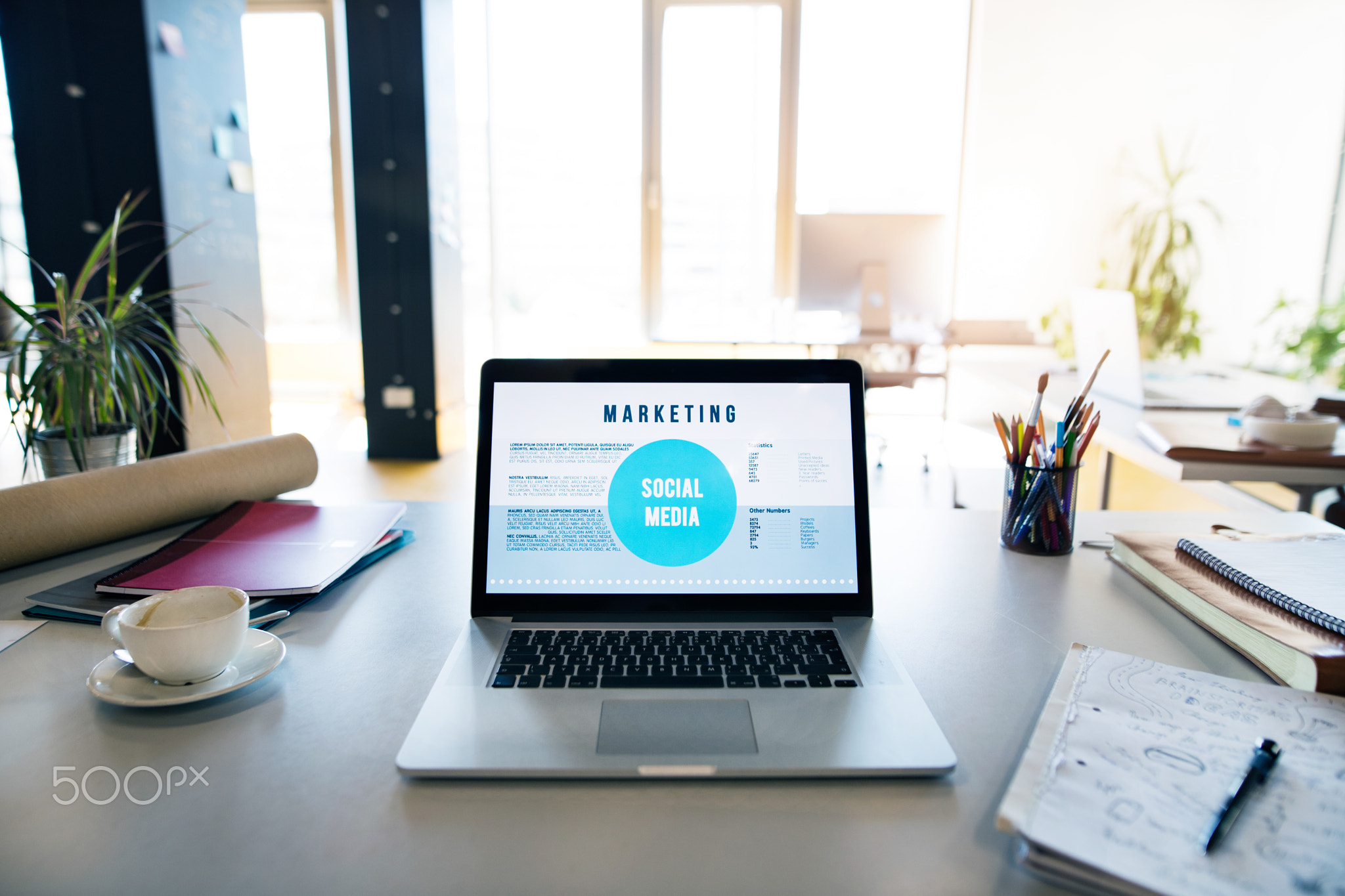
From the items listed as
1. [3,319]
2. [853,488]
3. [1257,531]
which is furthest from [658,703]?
[3,319]

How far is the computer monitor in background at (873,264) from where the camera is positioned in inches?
142

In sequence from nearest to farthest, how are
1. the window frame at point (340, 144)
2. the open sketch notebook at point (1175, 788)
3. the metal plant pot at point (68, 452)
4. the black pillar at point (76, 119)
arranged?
1. the open sketch notebook at point (1175, 788)
2. the metal plant pot at point (68, 452)
3. the black pillar at point (76, 119)
4. the window frame at point (340, 144)

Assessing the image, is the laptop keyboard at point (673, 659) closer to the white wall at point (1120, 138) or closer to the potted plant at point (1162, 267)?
the potted plant at point (1162, 267)

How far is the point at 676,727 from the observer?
646mm

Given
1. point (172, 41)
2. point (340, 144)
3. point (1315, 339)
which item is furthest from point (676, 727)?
point (340, 144)

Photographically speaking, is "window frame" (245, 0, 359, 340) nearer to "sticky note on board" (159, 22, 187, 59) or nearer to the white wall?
"sticky note on board" (159, 22, 187, 59)

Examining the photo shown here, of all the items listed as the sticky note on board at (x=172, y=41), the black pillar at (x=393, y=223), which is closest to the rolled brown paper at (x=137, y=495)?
the sticky note on board at (x=172, y=41)

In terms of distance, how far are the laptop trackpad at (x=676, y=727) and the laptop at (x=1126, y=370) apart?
185 cm

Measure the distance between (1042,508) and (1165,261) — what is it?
4343mm


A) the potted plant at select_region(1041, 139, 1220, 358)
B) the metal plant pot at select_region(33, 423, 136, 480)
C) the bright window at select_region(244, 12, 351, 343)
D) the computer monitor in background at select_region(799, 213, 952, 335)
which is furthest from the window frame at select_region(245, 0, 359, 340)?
the potted plant at select_region(1041, 139, 1220, 358)

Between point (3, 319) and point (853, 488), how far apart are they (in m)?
2.40

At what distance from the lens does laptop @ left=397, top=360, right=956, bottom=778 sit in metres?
0.72

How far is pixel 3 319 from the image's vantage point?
7.23 ft

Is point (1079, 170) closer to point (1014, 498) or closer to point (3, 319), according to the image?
point (1014, 498)
